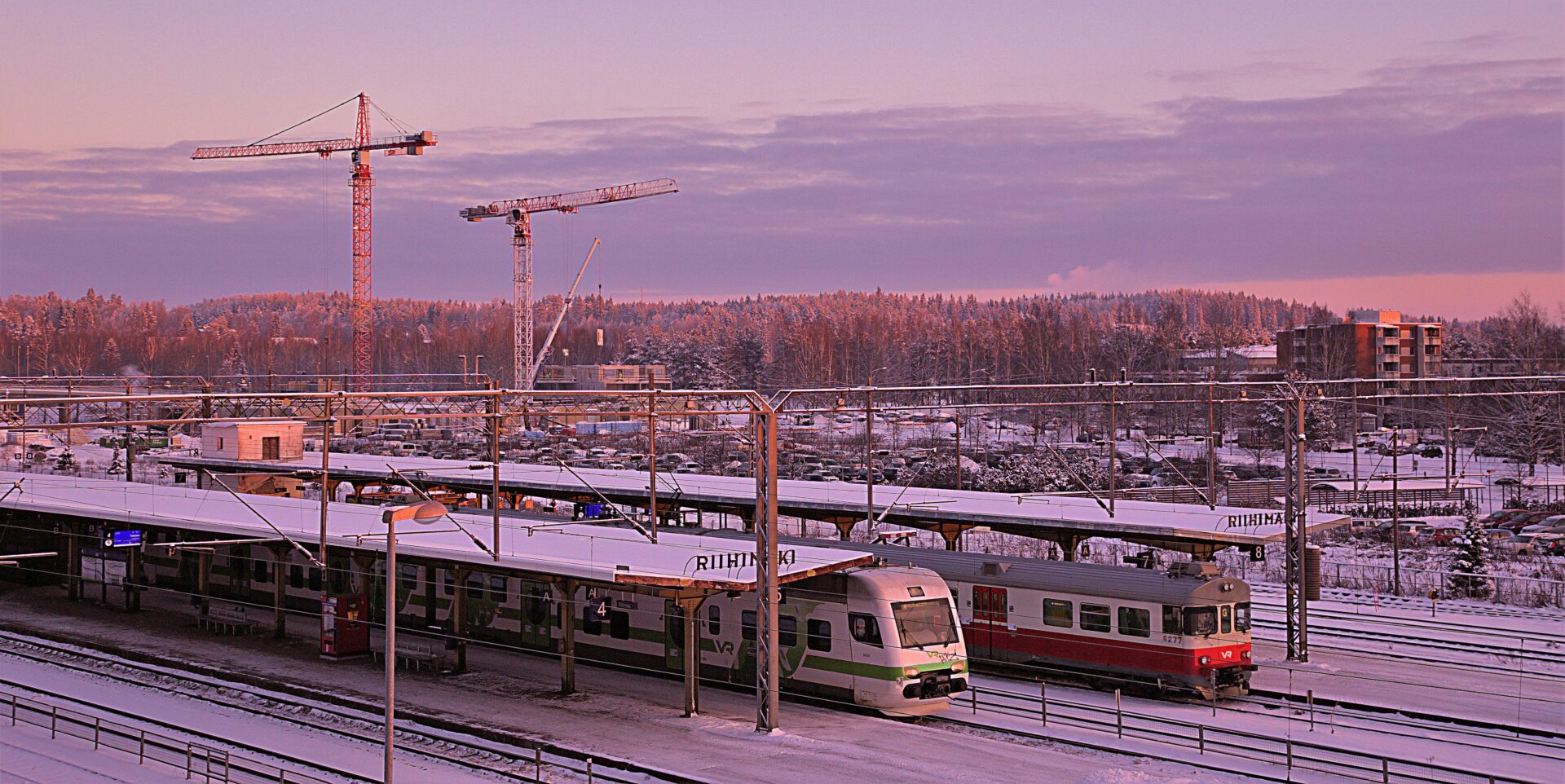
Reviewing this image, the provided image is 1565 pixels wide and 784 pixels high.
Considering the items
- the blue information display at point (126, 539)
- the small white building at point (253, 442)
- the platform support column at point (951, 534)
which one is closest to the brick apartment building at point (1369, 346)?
the platform support column at point (951, 534)

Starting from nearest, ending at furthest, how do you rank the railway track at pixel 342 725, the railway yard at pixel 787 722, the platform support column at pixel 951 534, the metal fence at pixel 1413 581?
the railway yard at pixel 787 722 → the railway track at pixel 342 725 → the platform support column at pixel 951 534 → the metal fence at pixel 1413 581

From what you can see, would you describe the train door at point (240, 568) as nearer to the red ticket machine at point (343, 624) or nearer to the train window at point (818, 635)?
the red ticket machine at point (343, 624)

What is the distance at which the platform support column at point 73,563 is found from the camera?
45.1 m

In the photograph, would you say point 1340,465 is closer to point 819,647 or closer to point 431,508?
point 819,647

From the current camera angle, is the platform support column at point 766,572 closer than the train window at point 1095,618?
Yes

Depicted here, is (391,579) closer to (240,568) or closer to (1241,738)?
(1241,738)

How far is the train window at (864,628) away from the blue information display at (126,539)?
18987 millimetres

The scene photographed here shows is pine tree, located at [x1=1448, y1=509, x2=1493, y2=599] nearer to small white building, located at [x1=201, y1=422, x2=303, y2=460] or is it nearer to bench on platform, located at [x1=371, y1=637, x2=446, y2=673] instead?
bench on platform, located at [x1=371, y1=637, x2=446, y2=673]

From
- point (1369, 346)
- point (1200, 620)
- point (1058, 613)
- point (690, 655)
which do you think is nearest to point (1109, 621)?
point (1058, 613)

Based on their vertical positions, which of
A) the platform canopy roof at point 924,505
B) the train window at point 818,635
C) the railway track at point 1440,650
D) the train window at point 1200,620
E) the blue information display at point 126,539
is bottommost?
the railway track at point 1440,650

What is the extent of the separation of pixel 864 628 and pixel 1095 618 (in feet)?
18.6

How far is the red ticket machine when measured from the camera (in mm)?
33719

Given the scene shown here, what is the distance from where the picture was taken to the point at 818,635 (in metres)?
27.5

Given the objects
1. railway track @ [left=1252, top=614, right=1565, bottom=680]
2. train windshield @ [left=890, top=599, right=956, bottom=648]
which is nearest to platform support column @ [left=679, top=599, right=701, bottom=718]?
train windshield @ [left=890, top=599, right=956, bottom=648]
